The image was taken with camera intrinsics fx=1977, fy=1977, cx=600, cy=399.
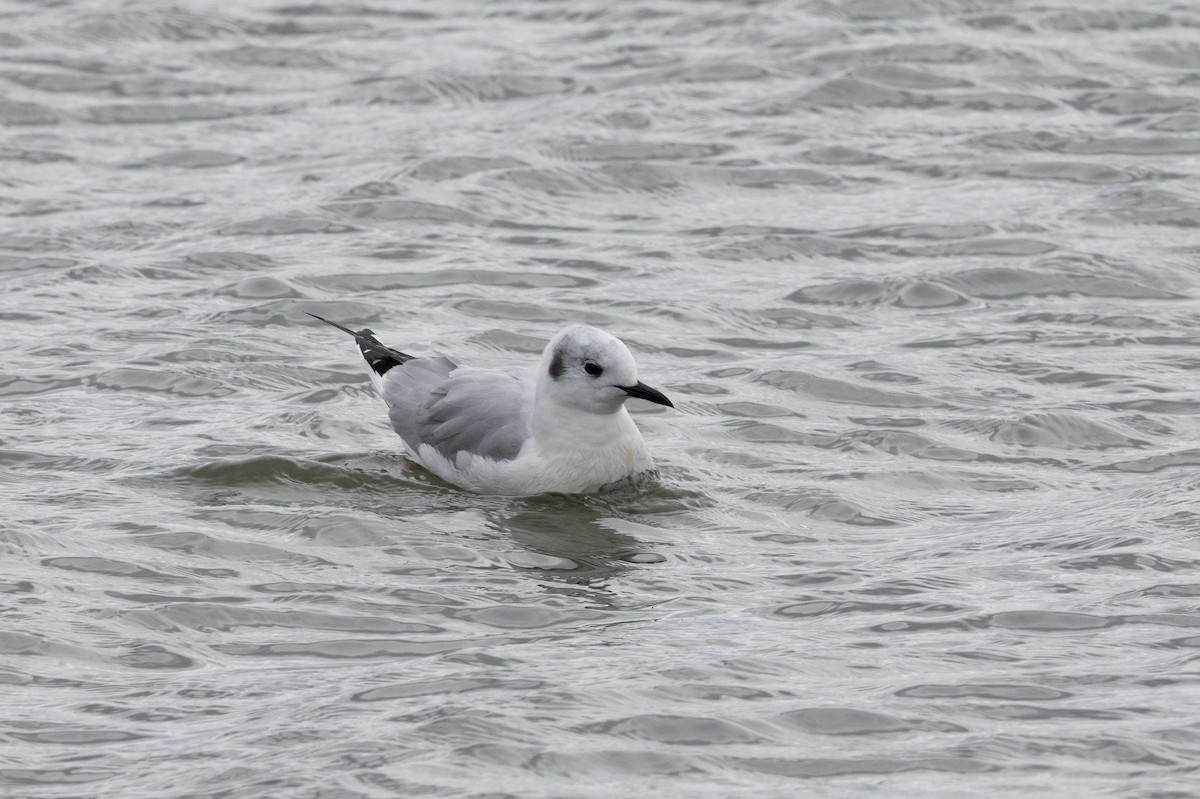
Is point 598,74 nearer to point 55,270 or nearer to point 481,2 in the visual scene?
point 481,2

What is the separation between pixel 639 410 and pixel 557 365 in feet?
4.59

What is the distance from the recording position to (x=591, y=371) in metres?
9.20

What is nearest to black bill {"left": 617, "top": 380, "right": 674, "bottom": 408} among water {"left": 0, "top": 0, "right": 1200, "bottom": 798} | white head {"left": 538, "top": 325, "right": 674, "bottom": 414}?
white head {"left": 538, "top": 325, "right": 674, "bottom": 414}

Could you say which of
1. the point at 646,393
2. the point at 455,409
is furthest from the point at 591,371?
the point at 455,409

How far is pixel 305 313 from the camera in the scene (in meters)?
11.6

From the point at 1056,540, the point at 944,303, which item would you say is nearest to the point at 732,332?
the point at 944,303

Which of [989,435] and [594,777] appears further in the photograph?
[989,435]

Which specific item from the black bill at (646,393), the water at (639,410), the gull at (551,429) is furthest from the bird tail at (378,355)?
the black bill at (646,393)

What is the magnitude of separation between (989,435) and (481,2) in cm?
938

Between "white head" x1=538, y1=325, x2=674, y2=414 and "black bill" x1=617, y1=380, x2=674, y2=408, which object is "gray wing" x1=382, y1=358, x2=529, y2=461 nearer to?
"white head" x1=538, y1=325, x2=674, y2=414

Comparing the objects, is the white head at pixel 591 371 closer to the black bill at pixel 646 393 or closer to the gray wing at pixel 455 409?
the black bill at pixel 646 393

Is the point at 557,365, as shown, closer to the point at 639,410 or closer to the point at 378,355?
the point at 378,355

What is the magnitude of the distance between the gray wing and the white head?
306 mm

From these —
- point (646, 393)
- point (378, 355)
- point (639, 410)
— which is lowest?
point (639, 410)
